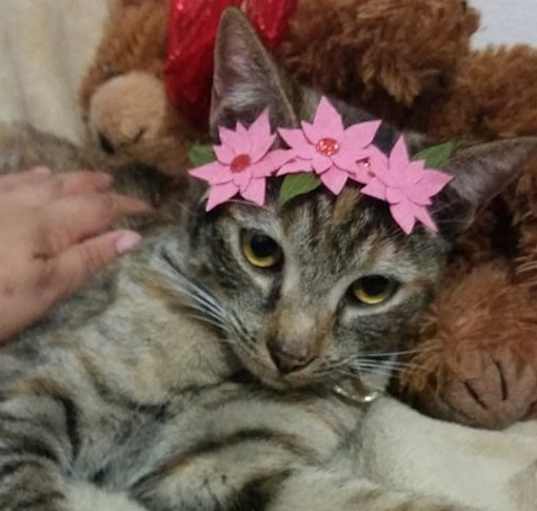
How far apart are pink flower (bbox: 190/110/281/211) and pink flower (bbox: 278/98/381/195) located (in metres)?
0.02

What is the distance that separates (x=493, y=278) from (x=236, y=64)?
0.40 m

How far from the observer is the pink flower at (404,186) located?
98cm

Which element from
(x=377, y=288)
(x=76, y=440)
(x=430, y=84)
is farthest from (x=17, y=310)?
(x=430, y=84)

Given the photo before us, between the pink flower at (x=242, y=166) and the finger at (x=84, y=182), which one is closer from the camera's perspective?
the pink flower at (x=242, y=166)

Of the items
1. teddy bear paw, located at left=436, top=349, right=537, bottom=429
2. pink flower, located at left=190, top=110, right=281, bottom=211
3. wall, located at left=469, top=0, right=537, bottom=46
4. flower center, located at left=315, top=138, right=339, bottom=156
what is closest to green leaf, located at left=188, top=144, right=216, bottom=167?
pink flower, located at left=190, top=110, right=281, bottom=211

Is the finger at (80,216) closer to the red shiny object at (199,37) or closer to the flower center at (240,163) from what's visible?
the red shiny object at (199,37)

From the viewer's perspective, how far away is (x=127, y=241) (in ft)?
4.22

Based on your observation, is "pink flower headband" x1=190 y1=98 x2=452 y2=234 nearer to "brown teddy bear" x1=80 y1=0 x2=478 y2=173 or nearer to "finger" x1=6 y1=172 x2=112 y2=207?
"brown teddy bear" x1=80 y1=0 x2=478 y2=173

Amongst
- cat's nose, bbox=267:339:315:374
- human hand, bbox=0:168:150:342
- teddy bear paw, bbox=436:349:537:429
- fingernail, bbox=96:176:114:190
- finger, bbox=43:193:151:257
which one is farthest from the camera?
fingernail, bbox=96:176:114:190

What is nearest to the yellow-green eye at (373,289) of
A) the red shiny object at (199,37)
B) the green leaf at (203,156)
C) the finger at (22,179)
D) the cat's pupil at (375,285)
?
the cat's pupil at (375,285)

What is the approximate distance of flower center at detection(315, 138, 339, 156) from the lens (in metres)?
0.98

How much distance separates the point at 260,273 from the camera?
102cm

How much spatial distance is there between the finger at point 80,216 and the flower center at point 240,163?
387 mm

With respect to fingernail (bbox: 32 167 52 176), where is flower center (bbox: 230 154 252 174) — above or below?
above
